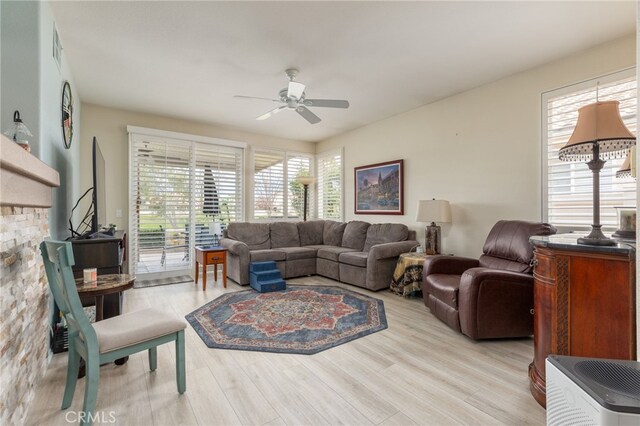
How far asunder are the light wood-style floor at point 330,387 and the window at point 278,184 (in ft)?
12.0

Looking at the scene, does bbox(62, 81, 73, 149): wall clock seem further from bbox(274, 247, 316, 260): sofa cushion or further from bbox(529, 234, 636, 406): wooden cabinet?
bbox(529, 234, 636, 406): wooden cabinet

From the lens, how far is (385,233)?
467 centimetres

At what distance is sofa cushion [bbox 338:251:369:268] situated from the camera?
4.24 m

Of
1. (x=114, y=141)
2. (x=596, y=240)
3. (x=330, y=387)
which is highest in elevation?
(x=114, y=141)

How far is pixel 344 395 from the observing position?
1844 millimetres

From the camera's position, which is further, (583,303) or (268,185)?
(268,185)

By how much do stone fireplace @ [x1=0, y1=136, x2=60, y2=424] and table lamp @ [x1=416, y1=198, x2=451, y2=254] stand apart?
12.5 ft

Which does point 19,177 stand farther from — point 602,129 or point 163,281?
point 163,281

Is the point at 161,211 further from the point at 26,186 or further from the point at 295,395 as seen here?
the point at 295,395

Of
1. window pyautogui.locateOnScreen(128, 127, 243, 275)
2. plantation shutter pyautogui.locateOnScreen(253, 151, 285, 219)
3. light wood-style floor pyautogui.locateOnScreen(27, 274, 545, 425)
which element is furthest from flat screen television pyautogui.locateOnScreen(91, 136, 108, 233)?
plantation shutter pyautogui.locateOnScreen(253, 151, 285, 219)

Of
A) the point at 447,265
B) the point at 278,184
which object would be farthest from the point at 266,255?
the point at 447,265

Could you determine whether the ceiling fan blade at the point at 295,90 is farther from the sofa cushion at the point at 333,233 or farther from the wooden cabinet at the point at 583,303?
the sofa cushion at the point at 333,233

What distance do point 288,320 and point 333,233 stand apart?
2.71m

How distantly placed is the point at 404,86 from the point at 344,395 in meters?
3.49
